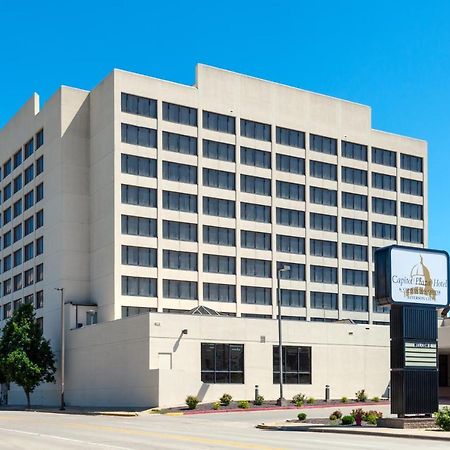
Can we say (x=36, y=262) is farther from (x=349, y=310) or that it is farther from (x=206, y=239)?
(x=349, y=310)

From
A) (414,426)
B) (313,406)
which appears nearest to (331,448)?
(414,426)

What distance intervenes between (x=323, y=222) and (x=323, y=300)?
741cm

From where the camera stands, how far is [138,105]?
71.6 meters

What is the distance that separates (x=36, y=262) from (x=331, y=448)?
59.1 m

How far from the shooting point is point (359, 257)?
83.4m

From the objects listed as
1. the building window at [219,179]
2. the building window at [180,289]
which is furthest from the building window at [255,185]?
the building window at [180,289]

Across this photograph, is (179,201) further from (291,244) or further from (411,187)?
(411,187)

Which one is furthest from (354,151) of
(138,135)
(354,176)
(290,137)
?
(138,135)

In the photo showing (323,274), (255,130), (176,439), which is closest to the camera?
(176,439)

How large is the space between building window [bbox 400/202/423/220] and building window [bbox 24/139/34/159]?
37204mm

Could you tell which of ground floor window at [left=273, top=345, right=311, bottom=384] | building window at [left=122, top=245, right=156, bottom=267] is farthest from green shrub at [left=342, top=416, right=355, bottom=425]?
building window at [left=122, top=245, right=156, bottom=267]

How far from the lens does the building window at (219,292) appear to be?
7344 centimetres

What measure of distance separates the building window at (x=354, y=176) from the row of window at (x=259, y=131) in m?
1.30

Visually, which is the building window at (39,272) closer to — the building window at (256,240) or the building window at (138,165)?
the building window at (138,165)
